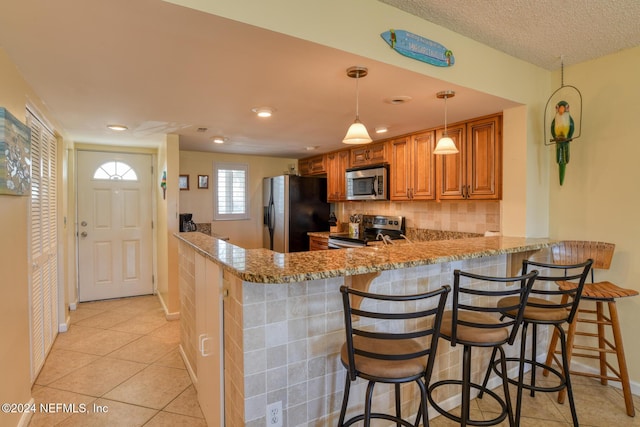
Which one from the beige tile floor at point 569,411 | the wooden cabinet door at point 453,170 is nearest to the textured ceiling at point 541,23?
the wooden cabinet door at point 453,170

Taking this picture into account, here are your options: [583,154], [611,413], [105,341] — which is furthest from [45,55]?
[611,413]

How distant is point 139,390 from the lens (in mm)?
2391

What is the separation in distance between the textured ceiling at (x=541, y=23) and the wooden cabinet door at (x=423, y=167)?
1.12 m

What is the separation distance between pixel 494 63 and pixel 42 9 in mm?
2527

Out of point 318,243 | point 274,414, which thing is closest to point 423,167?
point 318,243

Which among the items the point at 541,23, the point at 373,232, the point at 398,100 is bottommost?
the point at 373,232

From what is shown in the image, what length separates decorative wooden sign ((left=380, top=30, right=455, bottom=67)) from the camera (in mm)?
1769

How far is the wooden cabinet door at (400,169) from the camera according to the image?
3603mm

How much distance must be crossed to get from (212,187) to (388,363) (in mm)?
4253

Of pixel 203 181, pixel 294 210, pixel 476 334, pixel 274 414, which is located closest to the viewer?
pixel 274 414

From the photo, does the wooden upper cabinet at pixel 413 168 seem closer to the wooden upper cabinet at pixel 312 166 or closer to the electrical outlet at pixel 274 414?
the wooden upper cabinet at pixel 312 166

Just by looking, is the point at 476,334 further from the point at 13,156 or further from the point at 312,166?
the point at 312,166

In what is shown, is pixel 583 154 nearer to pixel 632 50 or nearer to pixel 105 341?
pixel 632 50

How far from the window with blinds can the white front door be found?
94 centimetres
